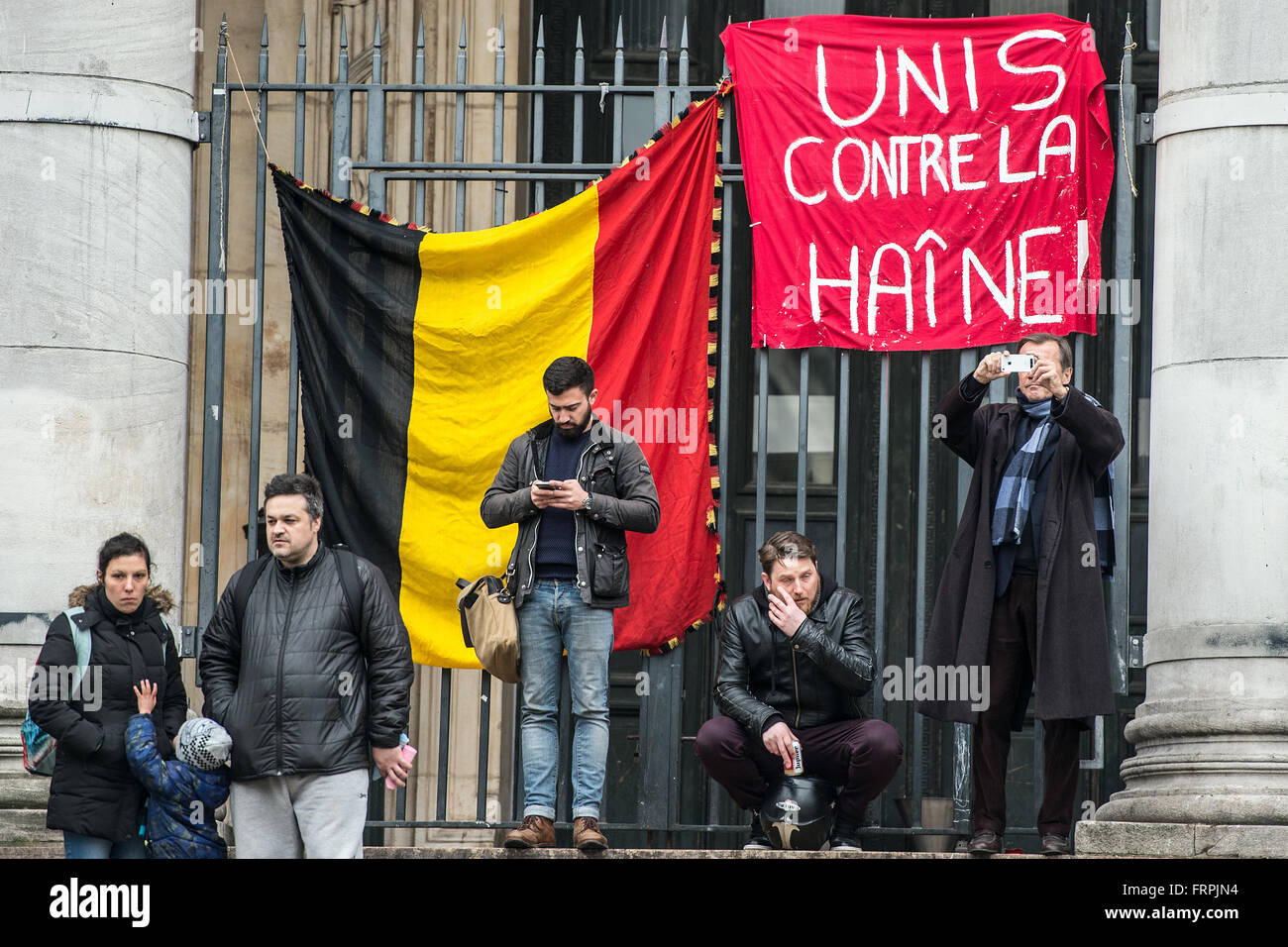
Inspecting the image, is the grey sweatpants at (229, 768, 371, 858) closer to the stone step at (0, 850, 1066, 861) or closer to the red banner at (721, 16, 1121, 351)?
the stone step at (0, 850, 1066, 861)

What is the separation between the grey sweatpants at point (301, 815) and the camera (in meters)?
7.67

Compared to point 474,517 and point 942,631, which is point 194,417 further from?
point 942,631

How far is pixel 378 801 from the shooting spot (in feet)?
36.4

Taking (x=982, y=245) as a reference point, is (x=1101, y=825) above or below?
below

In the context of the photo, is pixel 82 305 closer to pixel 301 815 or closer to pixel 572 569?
pixel 572 569

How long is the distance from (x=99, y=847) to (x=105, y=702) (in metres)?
0.56

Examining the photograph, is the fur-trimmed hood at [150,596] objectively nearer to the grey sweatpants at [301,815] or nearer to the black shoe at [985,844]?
the grey sweatpants at [301,815]

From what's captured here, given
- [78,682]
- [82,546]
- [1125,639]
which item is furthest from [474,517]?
[1125,639]

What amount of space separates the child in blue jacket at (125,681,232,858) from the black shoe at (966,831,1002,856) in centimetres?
304

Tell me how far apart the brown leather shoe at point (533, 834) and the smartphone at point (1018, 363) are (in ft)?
8.96

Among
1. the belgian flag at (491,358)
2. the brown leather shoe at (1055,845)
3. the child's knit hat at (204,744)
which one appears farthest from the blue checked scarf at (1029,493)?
the child's knit hat at (204,744)

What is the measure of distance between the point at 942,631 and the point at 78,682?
143 inches

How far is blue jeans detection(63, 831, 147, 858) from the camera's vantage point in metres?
7.91

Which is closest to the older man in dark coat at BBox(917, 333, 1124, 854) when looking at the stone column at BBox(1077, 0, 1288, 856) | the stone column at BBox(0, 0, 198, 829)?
the stone column at BBox(1077, 0, 1288, 856)
